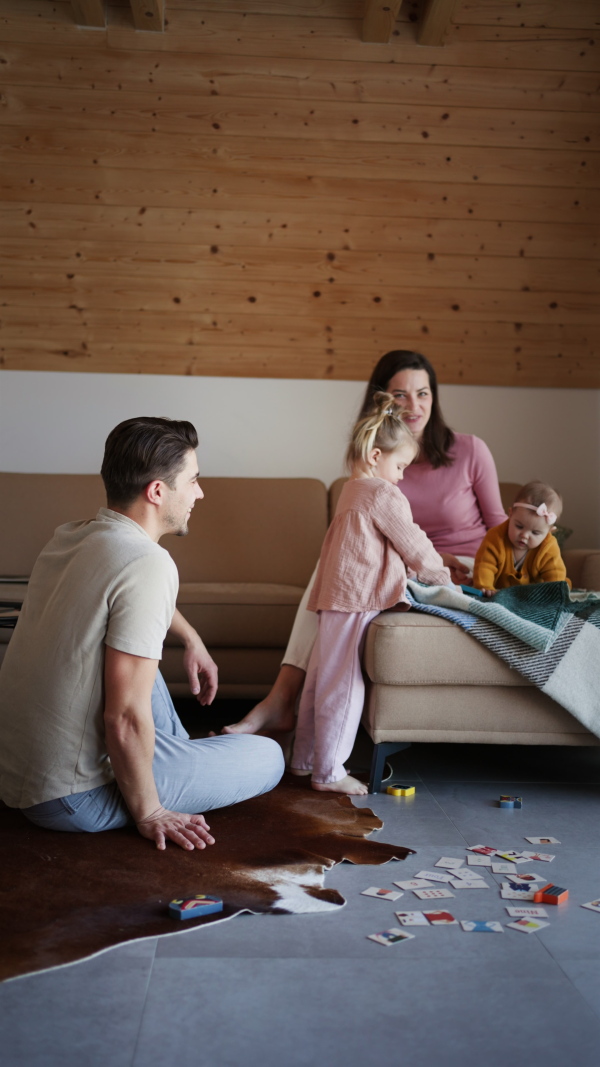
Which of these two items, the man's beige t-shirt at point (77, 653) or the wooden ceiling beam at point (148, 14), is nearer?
the man's beige t-shirt at point (77, 653)

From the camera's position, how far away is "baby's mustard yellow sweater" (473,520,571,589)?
8.93 ft

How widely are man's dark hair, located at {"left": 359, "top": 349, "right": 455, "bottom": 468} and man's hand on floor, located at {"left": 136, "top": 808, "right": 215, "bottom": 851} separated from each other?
1.58m

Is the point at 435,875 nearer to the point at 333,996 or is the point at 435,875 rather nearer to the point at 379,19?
the point at 333,996

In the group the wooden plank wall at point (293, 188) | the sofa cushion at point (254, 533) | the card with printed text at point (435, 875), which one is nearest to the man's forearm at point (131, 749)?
the card with printed text at point (435, 875)

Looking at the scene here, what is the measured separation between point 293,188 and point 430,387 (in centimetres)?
130

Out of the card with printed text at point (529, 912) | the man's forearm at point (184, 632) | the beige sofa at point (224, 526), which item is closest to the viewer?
the card with printed text at point (529, 912)

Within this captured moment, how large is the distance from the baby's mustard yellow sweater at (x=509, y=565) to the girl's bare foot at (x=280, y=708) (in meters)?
0.61

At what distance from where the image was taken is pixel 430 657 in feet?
7.37

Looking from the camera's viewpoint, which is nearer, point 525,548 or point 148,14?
point 525,548

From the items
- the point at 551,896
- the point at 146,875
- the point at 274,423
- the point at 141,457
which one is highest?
the point at 274,423

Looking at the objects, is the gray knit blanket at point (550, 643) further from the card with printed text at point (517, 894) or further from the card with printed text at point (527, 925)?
the card with printed text at point (527, 925)

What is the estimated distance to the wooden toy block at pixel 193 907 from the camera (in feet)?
4.96

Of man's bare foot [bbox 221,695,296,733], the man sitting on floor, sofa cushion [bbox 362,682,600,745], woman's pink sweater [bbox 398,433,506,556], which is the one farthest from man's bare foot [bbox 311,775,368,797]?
woman's pink sweater [bbox 398,433,506,556]

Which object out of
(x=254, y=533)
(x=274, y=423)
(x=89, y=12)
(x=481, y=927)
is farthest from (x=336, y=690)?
(x=89, y=12)
